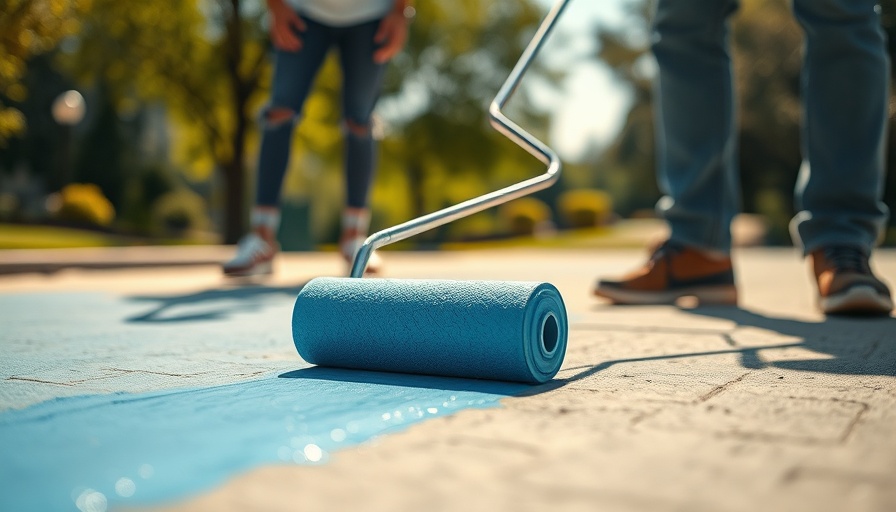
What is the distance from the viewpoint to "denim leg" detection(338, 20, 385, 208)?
A: 15.9ft

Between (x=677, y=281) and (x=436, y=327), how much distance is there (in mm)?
2077

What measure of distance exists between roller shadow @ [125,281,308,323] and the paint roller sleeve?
1.24 m

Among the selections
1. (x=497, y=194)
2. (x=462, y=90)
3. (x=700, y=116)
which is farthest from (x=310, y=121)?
(x=497, y=194)

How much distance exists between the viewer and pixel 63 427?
4.34 feet

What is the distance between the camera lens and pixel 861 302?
297 cm

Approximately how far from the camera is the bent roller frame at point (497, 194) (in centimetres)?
218

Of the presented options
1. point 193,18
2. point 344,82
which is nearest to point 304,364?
point 344,82

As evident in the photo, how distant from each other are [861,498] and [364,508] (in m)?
0.54

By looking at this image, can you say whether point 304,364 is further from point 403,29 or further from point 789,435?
point 403,29

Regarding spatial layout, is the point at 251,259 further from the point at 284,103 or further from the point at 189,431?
the point at 189,431

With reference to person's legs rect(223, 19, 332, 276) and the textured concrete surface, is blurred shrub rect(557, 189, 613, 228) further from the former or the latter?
the textured concrete surface

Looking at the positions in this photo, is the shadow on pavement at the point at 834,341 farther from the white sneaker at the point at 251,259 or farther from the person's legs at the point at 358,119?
the white sneaker at the point at 251,259

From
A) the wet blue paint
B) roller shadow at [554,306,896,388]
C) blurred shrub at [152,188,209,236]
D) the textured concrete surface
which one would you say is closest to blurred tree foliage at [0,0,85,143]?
the textured concrete surface

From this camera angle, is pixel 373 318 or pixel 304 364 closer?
pixel 373 318
